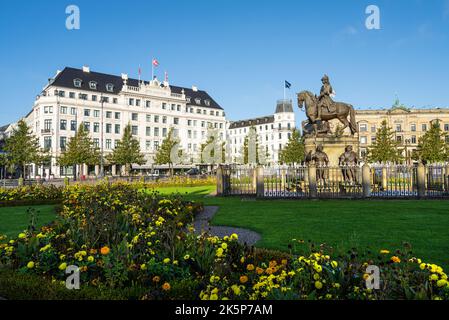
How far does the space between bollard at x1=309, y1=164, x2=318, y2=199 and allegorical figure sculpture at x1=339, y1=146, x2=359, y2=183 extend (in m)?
2.05

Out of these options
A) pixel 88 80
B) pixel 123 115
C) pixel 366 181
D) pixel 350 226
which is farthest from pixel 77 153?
pixel 350 226

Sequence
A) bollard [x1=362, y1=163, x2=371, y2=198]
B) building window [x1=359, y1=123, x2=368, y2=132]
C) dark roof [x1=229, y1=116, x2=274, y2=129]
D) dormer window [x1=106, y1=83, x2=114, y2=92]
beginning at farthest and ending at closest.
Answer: dark roof [x1=229, y1=116, x2=274, y2=129], building window [x1=359, y1=123, x2=368, y2=132], dormer window [x1=106, y1=83, x2=114, y2=92], bollard [x1=362, y1=163, x2=371, y2=198]

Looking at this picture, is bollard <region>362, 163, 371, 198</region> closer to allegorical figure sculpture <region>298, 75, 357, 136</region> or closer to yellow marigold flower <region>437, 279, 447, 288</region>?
allegorical figure sculpture <region>298, 75, 357, 136</region>

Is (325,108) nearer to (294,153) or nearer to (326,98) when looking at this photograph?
(326,98)

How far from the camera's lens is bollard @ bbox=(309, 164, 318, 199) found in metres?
18.4

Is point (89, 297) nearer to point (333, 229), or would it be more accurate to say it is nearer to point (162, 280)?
point (162, 280)

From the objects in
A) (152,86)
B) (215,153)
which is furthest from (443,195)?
(152,86)

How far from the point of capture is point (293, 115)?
112 meters

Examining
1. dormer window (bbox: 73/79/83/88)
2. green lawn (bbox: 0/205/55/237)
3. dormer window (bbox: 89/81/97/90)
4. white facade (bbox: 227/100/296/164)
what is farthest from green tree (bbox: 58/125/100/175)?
white facade (bbox: 227/100/296/164)

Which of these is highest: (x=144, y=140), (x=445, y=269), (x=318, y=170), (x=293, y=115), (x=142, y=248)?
(x=293, y=115)

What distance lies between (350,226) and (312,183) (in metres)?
8.34

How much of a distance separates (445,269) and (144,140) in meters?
78.7

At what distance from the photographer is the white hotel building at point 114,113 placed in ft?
220

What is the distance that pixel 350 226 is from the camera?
33.9ft
